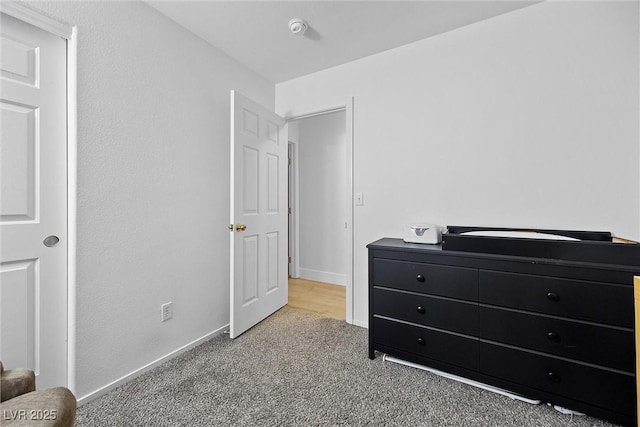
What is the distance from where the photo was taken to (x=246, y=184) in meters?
2.38

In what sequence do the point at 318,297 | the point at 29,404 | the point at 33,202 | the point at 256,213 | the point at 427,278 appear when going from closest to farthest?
1. the point at 29,404
2. the point at 33,202
3. the point at 427,278
4. the point at 256,213
5. the point at 318,297

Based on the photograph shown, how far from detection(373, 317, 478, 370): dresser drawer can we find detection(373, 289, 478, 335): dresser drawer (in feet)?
0.17

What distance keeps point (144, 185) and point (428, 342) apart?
2046mm

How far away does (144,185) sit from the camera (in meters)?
1.81

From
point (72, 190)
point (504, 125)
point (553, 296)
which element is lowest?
point (553, 296)

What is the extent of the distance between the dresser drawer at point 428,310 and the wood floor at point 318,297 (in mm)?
875

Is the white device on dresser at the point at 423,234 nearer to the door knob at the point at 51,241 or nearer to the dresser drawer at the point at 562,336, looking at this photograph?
the dresser drawer at the point at 562,336

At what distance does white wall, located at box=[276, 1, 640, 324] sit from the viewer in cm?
164

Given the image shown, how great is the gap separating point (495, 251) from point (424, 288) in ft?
1.50

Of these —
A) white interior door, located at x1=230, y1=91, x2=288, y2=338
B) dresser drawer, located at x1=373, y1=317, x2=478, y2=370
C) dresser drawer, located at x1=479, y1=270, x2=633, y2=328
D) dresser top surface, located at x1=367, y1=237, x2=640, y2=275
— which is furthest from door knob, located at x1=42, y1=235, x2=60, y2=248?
dresser drawer, located at x1=479, y1=270, x2=633, y2=328

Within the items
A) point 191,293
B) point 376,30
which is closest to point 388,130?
point 376,30

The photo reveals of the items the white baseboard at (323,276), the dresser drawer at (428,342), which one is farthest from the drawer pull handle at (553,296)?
the white baseboard at (323,276)

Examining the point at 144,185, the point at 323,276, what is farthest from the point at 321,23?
the point at 323,276

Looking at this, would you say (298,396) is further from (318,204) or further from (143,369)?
(318,204)
